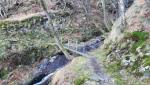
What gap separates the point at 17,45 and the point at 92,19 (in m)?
6.63

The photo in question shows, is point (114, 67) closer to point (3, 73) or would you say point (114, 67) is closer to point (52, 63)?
point (52, 63)

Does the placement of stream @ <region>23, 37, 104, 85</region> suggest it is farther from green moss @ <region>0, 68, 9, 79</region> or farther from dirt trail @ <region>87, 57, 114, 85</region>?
dirt trail @ <region>87, 57, 114, 85</region>

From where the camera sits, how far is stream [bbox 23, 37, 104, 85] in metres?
20.0

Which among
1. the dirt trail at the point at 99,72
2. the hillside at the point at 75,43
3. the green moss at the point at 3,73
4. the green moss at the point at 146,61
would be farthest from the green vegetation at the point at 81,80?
the green moss at the point at 3,73

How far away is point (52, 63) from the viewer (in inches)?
830

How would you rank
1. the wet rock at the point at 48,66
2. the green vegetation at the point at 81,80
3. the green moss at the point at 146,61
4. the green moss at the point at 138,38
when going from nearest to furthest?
1. the green moss at the point at 146,61
2. the green vegetation at the point at 81,80
3. the green moss at the point at 138,38
4. the wet rock at the point at 48,66

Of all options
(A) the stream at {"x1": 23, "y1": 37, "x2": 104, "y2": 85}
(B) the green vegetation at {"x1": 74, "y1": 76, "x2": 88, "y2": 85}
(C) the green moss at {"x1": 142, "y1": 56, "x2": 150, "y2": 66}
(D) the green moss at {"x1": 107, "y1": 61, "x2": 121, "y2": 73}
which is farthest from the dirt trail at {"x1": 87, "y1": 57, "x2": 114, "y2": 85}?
(A) the stream at {"x1": 23, "y1": 37, "x2": 104, "y2": 85}

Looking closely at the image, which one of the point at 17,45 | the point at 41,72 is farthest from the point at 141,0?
the point at 17,45

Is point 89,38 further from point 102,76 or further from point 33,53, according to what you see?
point 102,76

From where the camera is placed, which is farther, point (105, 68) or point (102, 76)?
point (105, 68)

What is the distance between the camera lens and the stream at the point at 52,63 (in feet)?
65.6

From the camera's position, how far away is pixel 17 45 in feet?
79.9

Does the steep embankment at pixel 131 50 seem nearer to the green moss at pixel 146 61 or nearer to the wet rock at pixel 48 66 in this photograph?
the green moss at pixel 146 61

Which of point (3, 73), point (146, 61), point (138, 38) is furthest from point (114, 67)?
point (3, 73)
